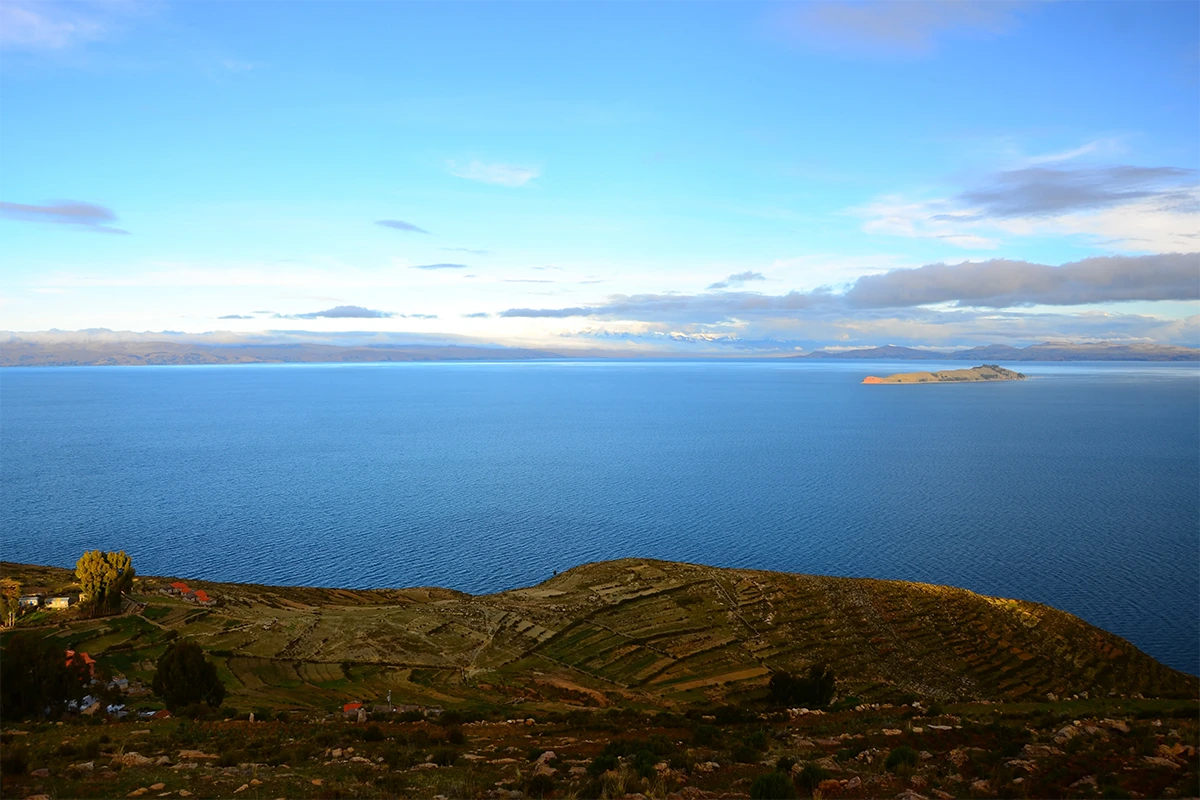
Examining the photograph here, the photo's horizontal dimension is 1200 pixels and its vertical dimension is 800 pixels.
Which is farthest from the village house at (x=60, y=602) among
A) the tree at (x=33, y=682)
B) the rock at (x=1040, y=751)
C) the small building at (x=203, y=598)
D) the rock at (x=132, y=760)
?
the rock at (x=1040, y=751)

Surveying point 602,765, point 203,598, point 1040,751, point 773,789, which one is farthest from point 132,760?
point 203,598

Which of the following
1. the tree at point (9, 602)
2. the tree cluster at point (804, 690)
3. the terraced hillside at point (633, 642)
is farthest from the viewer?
the tree at point (9, 602)

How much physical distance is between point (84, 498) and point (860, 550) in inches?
4548

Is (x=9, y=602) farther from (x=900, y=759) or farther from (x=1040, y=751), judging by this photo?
(x=1040, y=751)

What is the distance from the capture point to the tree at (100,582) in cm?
5419

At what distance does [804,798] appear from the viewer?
57.5ft

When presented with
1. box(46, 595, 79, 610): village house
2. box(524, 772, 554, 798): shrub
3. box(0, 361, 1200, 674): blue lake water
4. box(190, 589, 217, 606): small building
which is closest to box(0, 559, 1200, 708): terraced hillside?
box(190, 589, 217, 606): small building

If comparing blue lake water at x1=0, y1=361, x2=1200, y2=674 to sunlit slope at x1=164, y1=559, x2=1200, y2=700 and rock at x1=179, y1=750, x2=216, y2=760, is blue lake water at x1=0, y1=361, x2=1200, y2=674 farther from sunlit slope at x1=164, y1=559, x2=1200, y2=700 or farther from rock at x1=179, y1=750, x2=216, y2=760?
rock at x1=179, y1=750, x2=216, y2=760

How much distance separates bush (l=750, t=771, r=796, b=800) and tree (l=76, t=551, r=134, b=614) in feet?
186

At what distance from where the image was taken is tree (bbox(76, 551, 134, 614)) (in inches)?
2133

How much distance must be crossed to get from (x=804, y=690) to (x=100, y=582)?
52251 millimetres

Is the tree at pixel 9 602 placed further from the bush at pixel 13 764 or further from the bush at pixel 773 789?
the bush at pixel 773 789

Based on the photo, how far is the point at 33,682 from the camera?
32750mm

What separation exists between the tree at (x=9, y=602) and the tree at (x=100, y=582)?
4300 mm
